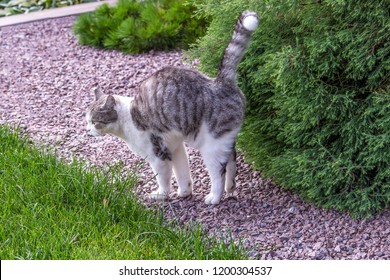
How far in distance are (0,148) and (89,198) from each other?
1.08 m

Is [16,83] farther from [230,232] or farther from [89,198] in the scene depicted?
[230,232]

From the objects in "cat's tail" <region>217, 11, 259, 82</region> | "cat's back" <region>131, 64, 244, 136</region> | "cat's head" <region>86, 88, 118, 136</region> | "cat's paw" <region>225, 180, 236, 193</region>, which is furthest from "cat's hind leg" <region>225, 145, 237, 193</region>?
"cat's head" <region>86, 88, 118, 136</region>

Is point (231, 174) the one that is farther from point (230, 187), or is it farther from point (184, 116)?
point (184, 116)

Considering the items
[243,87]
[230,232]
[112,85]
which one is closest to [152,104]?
[243,87]

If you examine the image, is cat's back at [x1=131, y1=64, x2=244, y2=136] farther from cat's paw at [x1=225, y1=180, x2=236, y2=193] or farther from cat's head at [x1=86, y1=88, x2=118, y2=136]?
cat's paw at [x1=225, y1=180, x2=236, y2=193]

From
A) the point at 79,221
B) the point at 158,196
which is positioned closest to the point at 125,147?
the point at 158,196

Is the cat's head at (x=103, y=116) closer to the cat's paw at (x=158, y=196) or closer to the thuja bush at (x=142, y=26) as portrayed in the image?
the cat's paw at (x=158, y=196)

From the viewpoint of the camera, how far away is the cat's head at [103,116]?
472 centimetres

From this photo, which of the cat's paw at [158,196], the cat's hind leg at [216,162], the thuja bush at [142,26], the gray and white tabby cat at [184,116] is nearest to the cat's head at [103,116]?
the gray and white tabby cat at [184,116]

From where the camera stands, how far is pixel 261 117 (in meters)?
4.88

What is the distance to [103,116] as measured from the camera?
4719 mm

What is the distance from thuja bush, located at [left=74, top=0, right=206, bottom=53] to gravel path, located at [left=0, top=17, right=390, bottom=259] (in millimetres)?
125

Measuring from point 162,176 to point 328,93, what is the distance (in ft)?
3.93

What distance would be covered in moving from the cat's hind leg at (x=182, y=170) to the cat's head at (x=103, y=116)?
44cm
